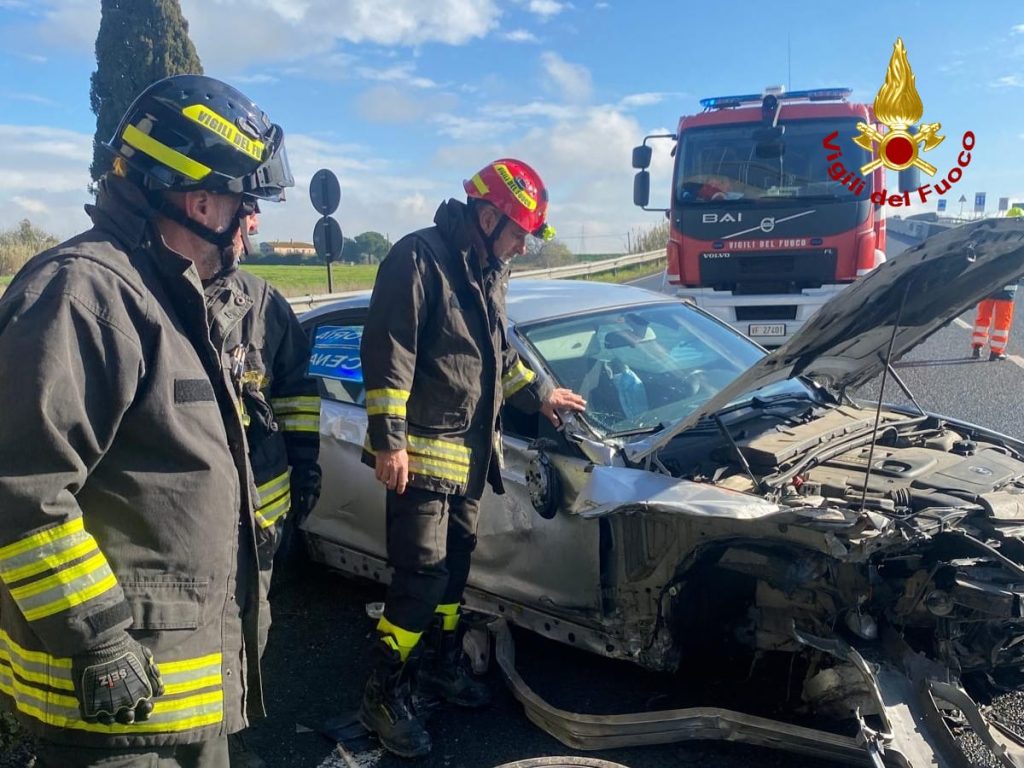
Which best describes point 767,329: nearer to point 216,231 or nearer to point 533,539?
point 533,539

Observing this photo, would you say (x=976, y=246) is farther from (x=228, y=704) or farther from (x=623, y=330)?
(x=228, y=704)

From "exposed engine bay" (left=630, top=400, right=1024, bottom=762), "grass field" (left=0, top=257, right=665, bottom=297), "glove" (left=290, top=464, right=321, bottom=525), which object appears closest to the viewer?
"exposed engine bay" (left=630, top=400, right=1024, bottom=762)

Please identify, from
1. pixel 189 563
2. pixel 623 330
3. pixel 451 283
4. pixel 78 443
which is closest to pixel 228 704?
pixel 189 563

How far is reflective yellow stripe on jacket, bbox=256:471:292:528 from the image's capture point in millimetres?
2152

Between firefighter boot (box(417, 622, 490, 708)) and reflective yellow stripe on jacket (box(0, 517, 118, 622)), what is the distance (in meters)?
1.74

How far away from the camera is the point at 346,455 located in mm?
3713

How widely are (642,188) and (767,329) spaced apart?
7.41 ft

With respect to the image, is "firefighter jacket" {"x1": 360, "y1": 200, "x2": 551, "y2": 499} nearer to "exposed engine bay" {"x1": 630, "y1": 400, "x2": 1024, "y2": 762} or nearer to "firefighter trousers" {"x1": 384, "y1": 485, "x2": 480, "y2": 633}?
"firefighter trousers" {"x1": 384, "y1": 485, "x2": 480, "y2": 633}

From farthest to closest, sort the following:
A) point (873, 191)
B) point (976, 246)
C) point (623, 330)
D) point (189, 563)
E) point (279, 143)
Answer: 1. point (873, 191)
2. point (623, 330)
3. point (976, 246)
4. point (279, 143)
5. point (189, 563)

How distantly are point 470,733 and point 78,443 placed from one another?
1.89m

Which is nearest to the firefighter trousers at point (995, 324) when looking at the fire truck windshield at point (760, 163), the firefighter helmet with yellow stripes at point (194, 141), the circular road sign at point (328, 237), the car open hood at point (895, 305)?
the fire truck windshield at point (760, 163)

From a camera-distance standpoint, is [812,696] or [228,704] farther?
[812,696]

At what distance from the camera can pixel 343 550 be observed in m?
3.83

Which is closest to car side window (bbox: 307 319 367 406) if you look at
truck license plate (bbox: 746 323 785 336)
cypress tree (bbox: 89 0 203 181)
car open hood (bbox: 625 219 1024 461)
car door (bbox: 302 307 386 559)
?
car door (bbox: 302 307 386 559)
